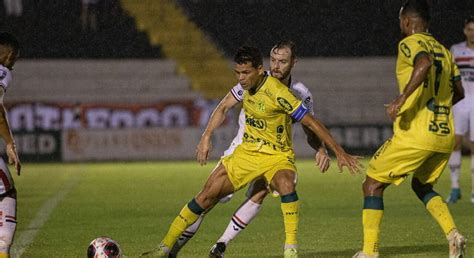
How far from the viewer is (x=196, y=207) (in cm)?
778

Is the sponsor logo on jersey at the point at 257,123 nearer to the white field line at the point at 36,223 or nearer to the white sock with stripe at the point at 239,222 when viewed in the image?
the white sock with stripe at the point at 239,222

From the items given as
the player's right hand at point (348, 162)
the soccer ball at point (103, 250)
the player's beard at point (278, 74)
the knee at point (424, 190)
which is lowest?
the soccer ball at point (103, 250)

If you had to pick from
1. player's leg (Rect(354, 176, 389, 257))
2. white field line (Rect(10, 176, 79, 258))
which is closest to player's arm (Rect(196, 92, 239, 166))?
player's leg (Rect(354, 176, 389, 257))

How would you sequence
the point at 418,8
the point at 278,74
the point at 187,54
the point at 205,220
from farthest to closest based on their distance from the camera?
1. the point at 187,54
2. the point at 205,220
3. the point at 278,74
4. the point at 418,8

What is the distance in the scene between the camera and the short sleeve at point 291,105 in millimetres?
7637

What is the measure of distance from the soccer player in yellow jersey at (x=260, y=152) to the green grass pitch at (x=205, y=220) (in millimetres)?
825

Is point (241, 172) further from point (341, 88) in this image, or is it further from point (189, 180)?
point (341, 88)

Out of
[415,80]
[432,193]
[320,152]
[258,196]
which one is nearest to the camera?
[415,80]

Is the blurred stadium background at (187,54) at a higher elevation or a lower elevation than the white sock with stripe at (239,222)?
lower

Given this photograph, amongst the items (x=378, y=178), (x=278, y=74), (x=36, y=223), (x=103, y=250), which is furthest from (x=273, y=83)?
(x=36, y=223)

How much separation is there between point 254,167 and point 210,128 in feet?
1.84

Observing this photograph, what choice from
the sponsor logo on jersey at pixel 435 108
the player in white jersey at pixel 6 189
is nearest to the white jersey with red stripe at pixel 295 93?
the sponsor logo on jersey at pixel 435 108

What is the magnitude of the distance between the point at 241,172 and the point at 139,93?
19.6 meters

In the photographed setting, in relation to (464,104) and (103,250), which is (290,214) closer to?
(103,250)
